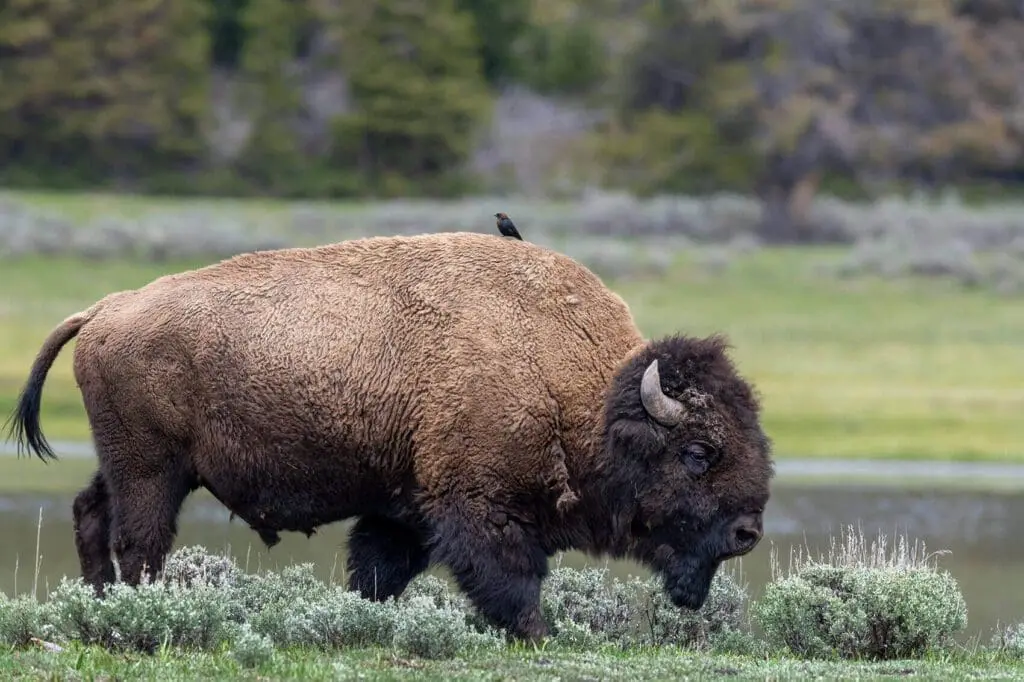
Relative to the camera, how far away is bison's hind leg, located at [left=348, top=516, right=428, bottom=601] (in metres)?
9.82

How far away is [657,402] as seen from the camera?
29.9 feet

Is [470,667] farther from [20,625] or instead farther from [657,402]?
[20,625]

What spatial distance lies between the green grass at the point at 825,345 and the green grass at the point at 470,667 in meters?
12.8

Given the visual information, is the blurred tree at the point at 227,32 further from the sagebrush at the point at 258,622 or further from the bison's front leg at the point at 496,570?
the bison's front leg at the point at 496,570

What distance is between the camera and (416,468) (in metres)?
9.28

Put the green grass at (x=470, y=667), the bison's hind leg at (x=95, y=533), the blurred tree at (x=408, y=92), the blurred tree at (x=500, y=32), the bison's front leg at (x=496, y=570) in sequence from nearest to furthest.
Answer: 1. the green grass at (x=470, y=667)
2. the bison's front leg at (x=496, y=570)
3. the bison's hind leg at (x=95, y=533)
4. the blurred tree at (x=408, y=92)
5. the blurred tree at (x=500, y=32)

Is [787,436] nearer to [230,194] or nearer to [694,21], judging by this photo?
[694,21]

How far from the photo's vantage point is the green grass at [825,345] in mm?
22500

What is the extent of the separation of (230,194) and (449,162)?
5.34m

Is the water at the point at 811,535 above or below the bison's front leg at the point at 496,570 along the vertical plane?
above

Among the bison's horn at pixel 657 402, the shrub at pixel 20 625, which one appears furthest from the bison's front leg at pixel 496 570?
the shrub at pixel 20 625

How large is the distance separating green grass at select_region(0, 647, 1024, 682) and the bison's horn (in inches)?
45.4

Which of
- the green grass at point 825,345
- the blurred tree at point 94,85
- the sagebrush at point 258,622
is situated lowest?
the sagebrush at point 258,622

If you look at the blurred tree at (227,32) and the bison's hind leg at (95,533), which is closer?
the bison's hind leg at (95,533)
